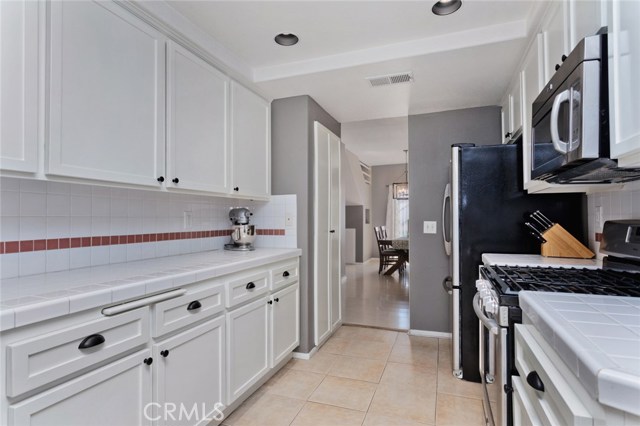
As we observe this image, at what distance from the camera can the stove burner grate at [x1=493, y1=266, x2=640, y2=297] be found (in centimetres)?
117

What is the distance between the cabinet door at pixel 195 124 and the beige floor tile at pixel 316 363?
5.03 feet

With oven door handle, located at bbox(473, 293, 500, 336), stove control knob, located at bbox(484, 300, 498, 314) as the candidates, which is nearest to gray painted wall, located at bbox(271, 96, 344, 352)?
oven door handle, located at bbox(473, 293, 500, 336)

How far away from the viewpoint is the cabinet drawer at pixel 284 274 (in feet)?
7.98

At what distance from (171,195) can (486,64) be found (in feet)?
7.85

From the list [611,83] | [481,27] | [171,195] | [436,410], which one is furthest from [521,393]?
[171,195]

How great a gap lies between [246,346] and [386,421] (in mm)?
957

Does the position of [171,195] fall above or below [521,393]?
above

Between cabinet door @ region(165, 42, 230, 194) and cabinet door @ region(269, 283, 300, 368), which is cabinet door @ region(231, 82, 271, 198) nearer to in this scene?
cabinet door @ region(165, 42, 230, 194)

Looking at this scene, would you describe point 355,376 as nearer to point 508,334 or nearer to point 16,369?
point 508,334

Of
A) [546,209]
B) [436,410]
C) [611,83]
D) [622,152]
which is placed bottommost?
[436,410]

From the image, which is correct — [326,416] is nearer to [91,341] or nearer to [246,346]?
[246,346]

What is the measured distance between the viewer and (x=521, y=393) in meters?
1.07

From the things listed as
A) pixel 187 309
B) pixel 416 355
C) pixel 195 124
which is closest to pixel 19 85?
pixel 195 124

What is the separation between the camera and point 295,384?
2408 mm
